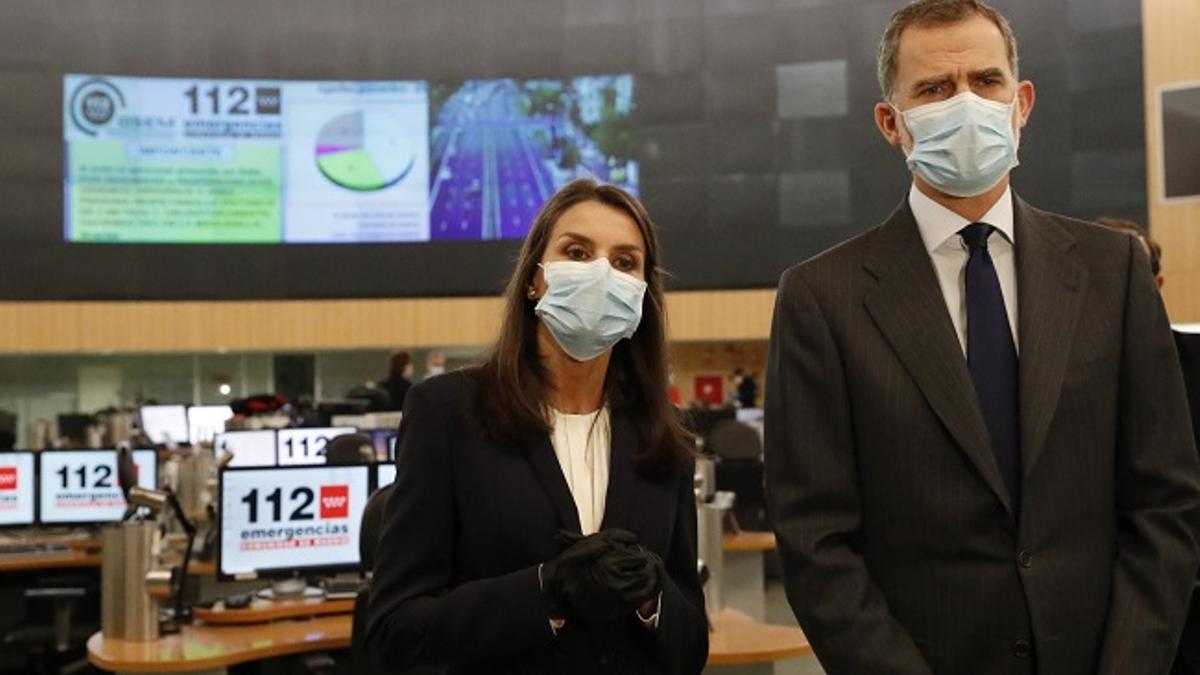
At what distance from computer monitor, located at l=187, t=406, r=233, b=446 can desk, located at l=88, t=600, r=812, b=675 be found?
681 centimetres

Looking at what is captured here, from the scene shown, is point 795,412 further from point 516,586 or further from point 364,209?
point 364,209

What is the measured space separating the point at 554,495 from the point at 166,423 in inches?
394

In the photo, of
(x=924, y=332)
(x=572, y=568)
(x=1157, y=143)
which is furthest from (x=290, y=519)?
(x=1157, y=143)

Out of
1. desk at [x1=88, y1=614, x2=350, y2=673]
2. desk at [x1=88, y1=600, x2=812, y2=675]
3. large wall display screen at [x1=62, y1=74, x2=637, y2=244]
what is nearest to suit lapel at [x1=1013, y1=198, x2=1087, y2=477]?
desk at [x1=88, y1=600, x2=812, y2=675]

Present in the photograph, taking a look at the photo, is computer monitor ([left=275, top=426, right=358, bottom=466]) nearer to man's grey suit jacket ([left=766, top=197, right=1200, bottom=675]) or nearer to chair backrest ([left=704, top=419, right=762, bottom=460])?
chair backrest ([left=704, top=419, right=762, bottom=460])

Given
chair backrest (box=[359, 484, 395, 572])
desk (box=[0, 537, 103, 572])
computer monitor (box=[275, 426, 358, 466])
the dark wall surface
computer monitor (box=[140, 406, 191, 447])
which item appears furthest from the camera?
the dark wall surface

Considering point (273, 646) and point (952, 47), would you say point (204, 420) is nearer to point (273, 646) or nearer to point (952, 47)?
point (273, 646)

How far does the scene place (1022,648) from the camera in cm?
177

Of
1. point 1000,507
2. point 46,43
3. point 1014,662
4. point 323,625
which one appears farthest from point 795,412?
point 46,43

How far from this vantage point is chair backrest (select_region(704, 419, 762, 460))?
923 centimetres

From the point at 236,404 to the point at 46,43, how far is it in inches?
301

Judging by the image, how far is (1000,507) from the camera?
1.78 m

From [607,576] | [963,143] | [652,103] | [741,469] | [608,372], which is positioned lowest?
[741,469]

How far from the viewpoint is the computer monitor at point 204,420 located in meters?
11.4
